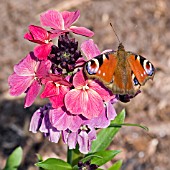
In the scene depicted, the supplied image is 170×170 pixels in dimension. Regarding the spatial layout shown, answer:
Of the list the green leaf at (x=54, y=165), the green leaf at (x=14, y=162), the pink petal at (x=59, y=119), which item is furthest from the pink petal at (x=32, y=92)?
the green leaf at (x=14, y=162)

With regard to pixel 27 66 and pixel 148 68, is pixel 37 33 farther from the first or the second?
pixel 148 68

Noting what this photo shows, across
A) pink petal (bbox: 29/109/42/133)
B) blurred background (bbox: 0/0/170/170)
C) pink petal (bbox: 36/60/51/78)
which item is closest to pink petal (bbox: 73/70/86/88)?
pink petal (bbox: 36/60/51/78)

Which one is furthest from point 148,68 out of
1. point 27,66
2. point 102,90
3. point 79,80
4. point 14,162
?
point 14,162

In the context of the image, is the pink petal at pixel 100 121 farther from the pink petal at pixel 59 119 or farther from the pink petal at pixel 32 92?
the pink petal at pixel 32 92

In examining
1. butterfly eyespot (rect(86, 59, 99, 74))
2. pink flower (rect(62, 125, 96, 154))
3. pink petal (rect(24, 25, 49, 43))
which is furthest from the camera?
pink flower (rect(62, 125, 96, 154))

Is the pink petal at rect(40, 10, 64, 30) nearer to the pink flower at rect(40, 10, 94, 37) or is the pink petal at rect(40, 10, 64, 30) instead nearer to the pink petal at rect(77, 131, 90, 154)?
the pink flower at rect(40, 10, 94, 37)

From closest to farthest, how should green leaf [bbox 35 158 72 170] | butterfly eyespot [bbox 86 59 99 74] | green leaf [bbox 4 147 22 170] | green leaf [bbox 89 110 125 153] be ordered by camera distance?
butterfly eyespot [bbox 86 59 99 74], green leaf [bbox 35 158 72 170], green leaf [bbox 89 110 125 153], green leaf [bbox 4 147 22 170]

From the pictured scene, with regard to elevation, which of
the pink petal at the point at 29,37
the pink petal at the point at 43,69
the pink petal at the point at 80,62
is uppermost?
the pink petal at the point at 29,37

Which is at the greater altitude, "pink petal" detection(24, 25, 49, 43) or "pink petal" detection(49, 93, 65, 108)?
"pink petal" detection(24, 25, 49, 43)

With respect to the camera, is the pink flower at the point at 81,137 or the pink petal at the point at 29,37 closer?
the pink petal at the point at 29,37
